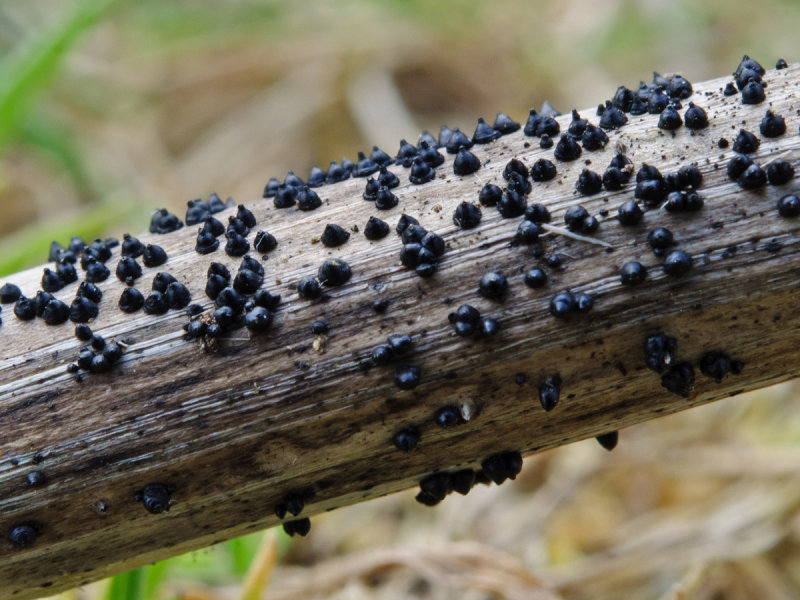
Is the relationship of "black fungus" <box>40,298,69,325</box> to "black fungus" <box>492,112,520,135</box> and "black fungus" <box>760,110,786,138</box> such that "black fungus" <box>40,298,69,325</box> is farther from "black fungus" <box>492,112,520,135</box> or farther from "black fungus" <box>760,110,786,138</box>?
"black fungus" <box>760,110,786,138</box>

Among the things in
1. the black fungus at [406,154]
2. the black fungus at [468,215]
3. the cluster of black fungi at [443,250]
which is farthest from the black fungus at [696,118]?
the black fungus at [406,154]

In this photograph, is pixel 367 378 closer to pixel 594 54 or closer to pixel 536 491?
pixel 536 491

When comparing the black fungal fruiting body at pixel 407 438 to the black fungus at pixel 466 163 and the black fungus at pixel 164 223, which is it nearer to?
the black fungus at pixel 466 163

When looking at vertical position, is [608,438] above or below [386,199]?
below

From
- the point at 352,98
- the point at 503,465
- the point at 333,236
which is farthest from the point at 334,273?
the point at 352,98

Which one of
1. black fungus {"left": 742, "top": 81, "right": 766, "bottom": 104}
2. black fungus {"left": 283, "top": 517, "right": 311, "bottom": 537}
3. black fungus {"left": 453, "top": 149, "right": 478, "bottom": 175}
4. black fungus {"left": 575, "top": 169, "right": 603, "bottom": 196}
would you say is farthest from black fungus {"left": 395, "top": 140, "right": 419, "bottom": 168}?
black fungus {"left": 283, "top": 517, "right": 311, "bottom": 537}

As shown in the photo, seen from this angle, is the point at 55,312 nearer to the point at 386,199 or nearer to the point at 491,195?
the point at 386,199

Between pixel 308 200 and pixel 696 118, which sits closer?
pixel 696 118
